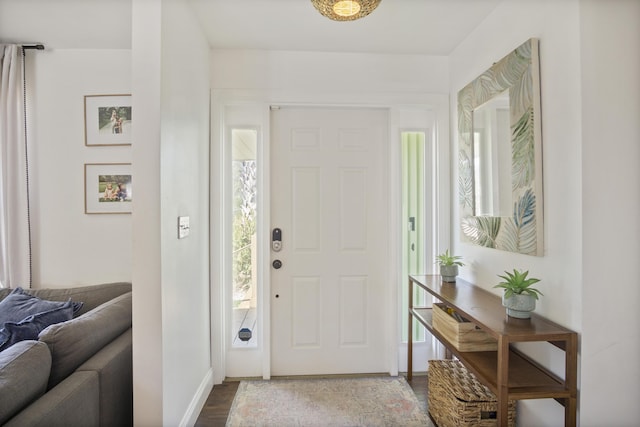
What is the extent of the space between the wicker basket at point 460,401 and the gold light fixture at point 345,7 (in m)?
2.02

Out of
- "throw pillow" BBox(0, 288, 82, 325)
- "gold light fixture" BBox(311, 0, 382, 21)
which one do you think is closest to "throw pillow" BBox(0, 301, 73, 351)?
"throw pillow" BBox(0, 288, 82, 325)

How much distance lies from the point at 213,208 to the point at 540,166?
2039 mm

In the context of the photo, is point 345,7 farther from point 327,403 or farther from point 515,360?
point 327,403

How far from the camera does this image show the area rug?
1.92 metres

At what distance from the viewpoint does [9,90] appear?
2.17m

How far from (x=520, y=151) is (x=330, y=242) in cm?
140

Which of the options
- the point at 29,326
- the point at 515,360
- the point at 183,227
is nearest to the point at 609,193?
the point at 515,360

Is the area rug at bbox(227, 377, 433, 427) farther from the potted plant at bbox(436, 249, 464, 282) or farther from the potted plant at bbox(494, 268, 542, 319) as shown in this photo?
the potted plant at bbox(494, 268, 542, 319)

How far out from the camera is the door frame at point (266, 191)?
234cm

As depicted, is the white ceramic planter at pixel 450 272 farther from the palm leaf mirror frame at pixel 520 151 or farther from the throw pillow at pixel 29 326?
the throw pillow at pixel 29 326

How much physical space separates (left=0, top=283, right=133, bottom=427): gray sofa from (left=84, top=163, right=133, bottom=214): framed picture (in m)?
0.81

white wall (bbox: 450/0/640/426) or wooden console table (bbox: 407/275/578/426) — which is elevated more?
white wall (bbox: 450/0/640/426)

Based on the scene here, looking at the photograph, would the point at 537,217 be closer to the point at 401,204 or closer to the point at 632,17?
the point at 632,17

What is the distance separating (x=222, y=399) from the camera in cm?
214
